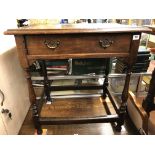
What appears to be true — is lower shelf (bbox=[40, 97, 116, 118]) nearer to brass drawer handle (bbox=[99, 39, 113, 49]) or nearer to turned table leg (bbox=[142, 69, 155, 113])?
turned table leg (bbox=[142, 69, 155, 113])

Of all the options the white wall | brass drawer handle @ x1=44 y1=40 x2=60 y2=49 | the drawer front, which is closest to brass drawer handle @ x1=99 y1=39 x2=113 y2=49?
the drawer front

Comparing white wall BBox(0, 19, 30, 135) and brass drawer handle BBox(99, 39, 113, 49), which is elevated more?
brass drawer handle BBox(99, 39, 113, 49)

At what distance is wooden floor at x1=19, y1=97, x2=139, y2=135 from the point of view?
980mm

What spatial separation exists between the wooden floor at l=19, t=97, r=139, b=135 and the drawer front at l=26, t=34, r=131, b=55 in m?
0.57

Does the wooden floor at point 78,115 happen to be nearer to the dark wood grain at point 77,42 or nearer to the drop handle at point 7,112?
the drop handle at point 7,112

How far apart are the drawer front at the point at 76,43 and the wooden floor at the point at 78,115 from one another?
22.3 inches

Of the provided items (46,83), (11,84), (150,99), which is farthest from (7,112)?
(150,99)

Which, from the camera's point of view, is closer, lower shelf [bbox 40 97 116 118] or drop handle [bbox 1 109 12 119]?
drop handle [bbox 1 109 12 119]

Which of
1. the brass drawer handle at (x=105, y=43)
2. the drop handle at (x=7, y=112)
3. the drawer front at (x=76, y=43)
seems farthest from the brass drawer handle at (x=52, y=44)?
the drop handle at (x=7, y=112)

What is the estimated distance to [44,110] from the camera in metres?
1.19

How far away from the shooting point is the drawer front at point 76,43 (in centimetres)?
66
